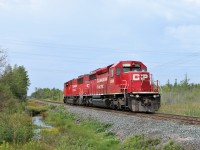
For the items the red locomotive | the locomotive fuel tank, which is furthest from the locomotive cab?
the locomotive fuel tank

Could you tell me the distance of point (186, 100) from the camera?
39906mm

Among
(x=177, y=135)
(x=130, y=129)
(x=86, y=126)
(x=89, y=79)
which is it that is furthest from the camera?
(x=89, y=79)

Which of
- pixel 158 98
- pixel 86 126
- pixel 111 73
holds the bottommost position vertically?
pixel 86 126

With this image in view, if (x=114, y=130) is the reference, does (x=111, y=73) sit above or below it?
above

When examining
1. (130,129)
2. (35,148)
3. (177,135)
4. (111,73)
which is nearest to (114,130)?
(130,129)

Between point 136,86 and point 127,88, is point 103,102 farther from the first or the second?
point 136,86

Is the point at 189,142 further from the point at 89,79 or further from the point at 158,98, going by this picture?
the point at 89,79

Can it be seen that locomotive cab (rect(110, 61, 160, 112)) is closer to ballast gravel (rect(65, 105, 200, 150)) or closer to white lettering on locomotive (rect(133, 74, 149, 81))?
white lettering on locomotive (rect(133, 74, 149, 81))

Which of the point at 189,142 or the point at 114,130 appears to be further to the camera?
the point at 114,130

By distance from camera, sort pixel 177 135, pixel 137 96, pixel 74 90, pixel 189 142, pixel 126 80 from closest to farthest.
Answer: pixel 189 142 < pixel 177 135 < pixel 137 96 < pixel 126 80 < pixel 74 90

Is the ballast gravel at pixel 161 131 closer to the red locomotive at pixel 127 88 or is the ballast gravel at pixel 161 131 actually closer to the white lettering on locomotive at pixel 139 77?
the red locomotive at pixel 127 88

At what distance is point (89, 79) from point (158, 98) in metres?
13.8

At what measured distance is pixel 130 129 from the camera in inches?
601

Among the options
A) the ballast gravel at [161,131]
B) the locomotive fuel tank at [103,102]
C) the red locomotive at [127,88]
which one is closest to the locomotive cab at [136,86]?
the red locomotive at [127,88]
